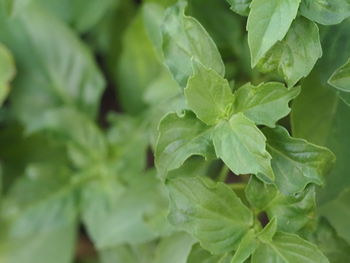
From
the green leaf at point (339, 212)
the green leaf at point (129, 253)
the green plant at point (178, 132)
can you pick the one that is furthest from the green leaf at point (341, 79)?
the green leaf at point (129, 253)

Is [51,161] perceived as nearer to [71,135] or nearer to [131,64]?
[71,135]

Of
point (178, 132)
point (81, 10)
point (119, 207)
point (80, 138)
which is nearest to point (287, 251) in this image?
point (178, 132)

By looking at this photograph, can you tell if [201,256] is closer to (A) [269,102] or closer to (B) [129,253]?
(A) [269,102]

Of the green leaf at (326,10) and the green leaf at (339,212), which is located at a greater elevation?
the green leaf at (326,10)

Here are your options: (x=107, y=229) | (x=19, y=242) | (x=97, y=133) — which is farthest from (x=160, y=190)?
(x=19, y=242)

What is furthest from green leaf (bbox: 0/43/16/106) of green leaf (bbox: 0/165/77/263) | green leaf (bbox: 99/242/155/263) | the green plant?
green leaf (bbox: 99/242/155/263)

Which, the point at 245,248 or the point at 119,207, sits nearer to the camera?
the point at 245,248

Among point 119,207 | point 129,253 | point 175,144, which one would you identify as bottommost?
point 129,253

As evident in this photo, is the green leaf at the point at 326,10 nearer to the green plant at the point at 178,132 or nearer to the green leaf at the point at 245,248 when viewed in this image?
the green plant at the point at 178,132
